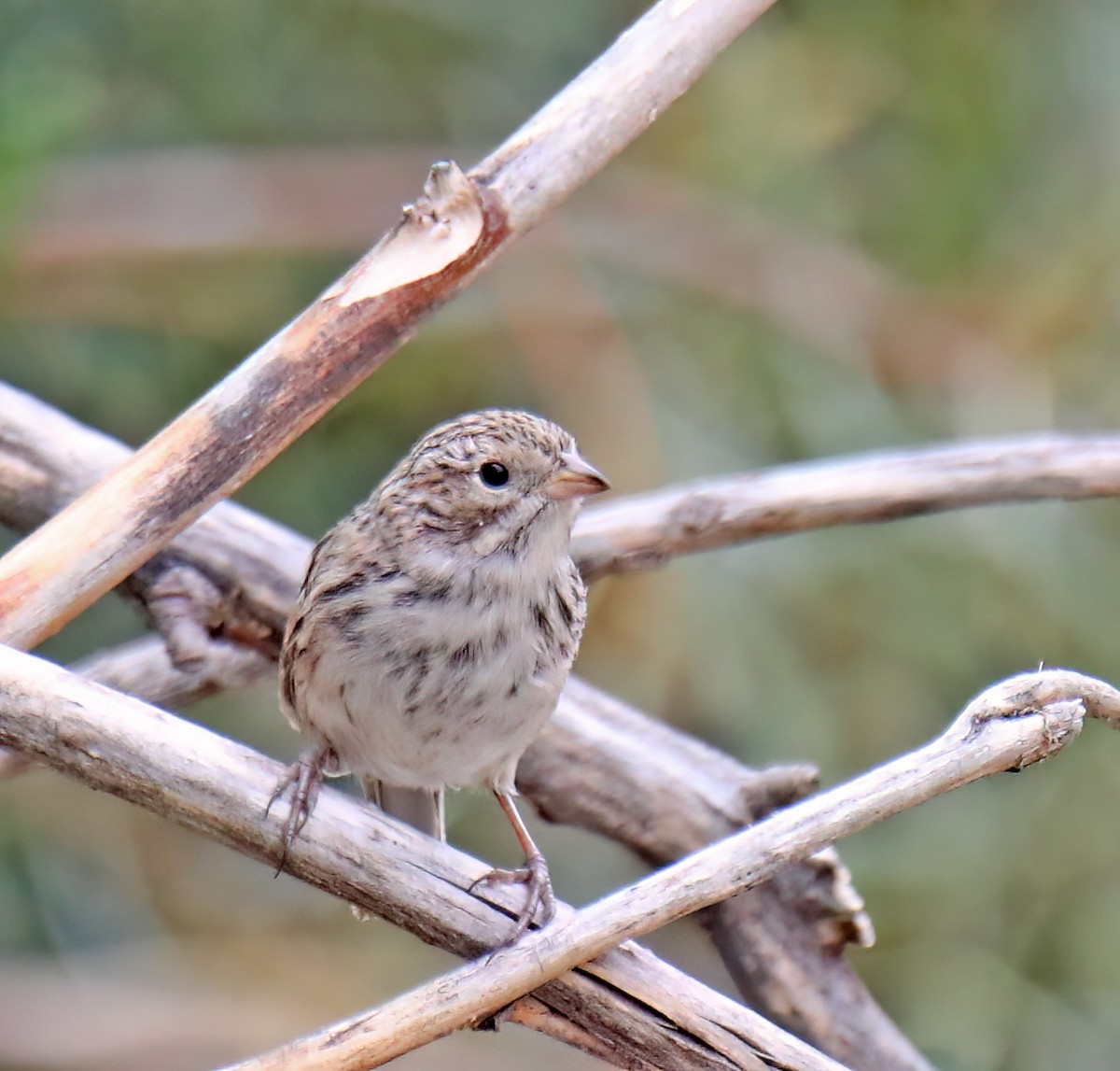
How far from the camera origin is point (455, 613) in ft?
8.21

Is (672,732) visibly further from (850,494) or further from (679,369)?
(679,369)

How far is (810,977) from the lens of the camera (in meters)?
3.01

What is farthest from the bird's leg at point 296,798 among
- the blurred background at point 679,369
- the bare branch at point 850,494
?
the blurred background at point 679,369

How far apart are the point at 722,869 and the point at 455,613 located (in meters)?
0.72

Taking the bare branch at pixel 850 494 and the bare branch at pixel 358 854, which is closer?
the bare branch at pixel 358 854

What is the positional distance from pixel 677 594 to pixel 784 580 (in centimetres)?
37

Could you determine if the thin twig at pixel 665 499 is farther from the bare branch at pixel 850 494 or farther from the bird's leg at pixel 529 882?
the bird's leg at pixel 529 882

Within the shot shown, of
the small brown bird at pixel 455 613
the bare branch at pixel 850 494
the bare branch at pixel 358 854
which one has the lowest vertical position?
the bare branch at pixel 358 854

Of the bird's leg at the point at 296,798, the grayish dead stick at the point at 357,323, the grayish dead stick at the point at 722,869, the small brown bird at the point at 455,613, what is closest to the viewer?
the grayish dead stick at the point at 722,869

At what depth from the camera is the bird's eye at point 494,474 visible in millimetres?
2553

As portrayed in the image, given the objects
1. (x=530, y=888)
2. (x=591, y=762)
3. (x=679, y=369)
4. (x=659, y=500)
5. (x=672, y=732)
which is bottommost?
(x=530, y=888)

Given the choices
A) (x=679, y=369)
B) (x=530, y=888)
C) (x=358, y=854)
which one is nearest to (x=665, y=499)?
(x=530, y=888)

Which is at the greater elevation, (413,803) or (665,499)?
(665,499)

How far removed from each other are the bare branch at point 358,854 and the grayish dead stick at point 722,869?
110mm
